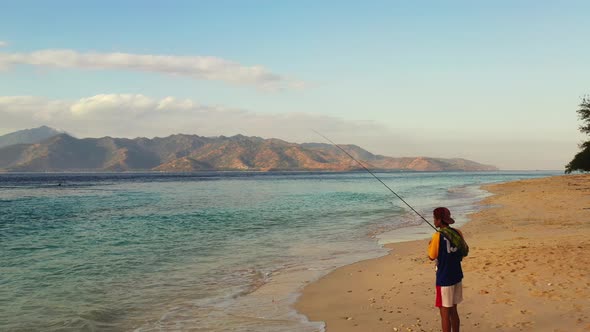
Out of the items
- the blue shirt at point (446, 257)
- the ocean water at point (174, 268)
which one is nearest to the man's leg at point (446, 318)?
the blue shirt at point (446, 257)

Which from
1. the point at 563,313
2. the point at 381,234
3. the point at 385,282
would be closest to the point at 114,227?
the point at 381,234

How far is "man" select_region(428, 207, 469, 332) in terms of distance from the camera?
20.1ft

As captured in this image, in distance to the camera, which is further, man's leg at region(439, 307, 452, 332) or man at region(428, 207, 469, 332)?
man's leg at region(439, 307, 452, 332)

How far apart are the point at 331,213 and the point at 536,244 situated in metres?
20.2

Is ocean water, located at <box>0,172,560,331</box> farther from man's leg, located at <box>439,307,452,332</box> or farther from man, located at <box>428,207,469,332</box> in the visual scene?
man, located at <box>428,207,469,332</box>

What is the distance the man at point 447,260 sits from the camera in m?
6.12

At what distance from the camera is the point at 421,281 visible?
1043 cm

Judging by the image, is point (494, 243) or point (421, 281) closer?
point (421, 281)

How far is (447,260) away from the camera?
6.15 m

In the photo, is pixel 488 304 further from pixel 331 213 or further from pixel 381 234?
pixel 331 213

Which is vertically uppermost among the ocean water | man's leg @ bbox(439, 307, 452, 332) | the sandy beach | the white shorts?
the white shorts

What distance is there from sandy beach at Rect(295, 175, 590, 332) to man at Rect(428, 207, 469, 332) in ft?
3.94

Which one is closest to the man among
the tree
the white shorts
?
the white shorts

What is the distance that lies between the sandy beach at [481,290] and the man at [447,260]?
1.20 metres
